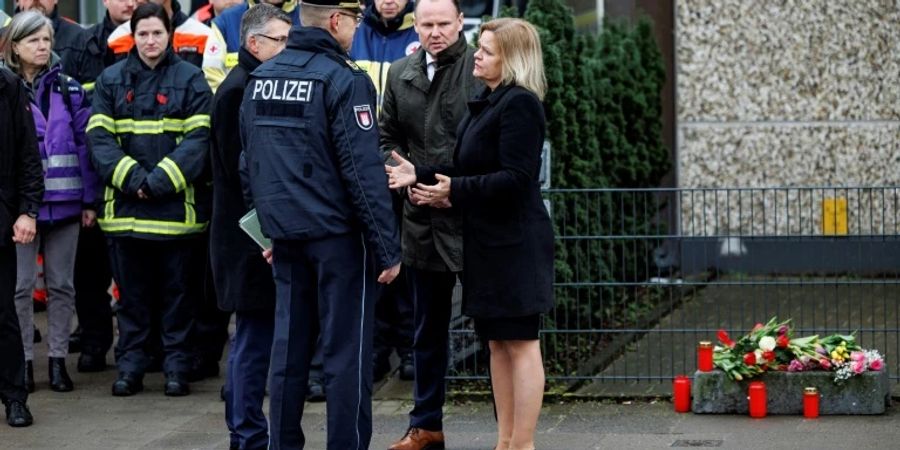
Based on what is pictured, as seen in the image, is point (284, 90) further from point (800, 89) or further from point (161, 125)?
point (800, 89)

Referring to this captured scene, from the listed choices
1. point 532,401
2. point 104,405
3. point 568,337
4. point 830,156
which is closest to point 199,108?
point 104,405

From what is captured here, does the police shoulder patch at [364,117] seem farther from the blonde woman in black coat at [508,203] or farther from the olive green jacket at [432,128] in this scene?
the olive green jacket at [432,128]

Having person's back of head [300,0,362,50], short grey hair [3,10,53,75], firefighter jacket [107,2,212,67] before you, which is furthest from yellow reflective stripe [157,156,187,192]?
person's back of head [300,0,362,50]

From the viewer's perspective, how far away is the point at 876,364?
8305mm

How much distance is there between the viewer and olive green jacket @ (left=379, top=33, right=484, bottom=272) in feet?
25.1

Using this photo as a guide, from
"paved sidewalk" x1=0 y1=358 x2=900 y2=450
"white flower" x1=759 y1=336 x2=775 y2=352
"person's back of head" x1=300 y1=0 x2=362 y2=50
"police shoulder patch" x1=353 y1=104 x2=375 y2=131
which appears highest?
"person's back of head" x1=300 y1=0 x2=362 y2=50

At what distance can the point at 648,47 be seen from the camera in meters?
13.1

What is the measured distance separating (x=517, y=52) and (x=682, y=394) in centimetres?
222

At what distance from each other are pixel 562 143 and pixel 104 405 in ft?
9.84

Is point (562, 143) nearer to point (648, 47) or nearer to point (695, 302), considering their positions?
point (695, 302)

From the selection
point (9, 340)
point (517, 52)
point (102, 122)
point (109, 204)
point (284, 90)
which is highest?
point (517, 52)

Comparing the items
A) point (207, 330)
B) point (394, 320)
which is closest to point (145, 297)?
point (207, 330)

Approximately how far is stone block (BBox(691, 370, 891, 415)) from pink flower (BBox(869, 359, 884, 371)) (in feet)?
0.13

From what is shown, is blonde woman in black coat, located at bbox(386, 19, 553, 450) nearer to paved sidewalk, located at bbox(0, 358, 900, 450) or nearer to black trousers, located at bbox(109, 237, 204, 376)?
paved sidewalk, located at bbox(0, 358, 900, 450)
